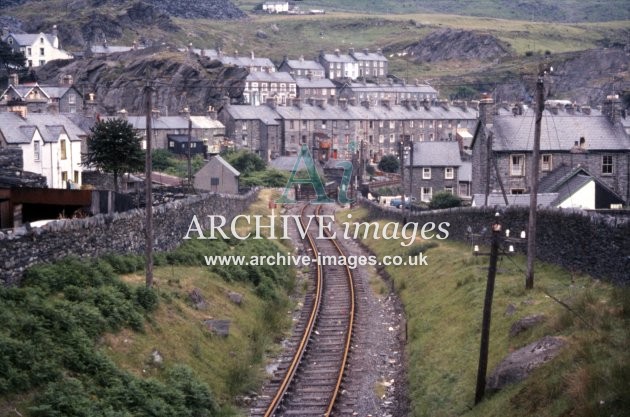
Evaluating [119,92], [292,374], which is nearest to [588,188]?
[292,374]

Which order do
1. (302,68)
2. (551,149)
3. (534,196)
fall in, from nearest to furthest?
1. (534,196)
2. (551,149)
3. (302,68)

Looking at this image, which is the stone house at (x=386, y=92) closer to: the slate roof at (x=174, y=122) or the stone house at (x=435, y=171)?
the slate roof at (x=174, y=122)

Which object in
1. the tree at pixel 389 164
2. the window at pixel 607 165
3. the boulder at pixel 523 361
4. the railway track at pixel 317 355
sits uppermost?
the window at pixel 607 165

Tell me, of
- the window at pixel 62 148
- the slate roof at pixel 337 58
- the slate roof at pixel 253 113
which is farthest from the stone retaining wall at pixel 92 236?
the slate roof at pixel 337 58

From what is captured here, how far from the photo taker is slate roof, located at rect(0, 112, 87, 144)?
176 feet

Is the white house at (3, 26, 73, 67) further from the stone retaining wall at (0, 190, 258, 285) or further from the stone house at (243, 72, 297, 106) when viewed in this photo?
the stone retaining wall at (0, 190, 258, 285)

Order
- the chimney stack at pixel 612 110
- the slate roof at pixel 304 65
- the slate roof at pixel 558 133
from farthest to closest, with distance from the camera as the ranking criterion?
the slate roof at pixel 304 65
the chimney stack at pixel 612 110
the slate roof at pixel 558 133

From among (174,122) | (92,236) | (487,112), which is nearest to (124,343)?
(92,236)

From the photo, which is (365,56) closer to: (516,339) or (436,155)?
(436,155)

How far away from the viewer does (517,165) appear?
54469 mm

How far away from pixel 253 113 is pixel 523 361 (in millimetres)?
90448

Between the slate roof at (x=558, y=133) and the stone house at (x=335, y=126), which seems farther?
the stone house at (x=335, y=126)

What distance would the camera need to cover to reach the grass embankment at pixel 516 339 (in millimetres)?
16922

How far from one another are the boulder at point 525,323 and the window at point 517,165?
102 feet
